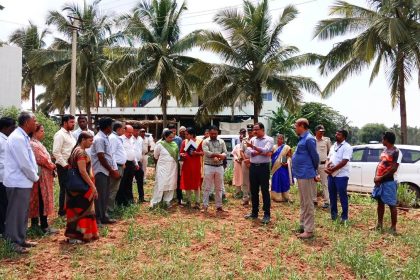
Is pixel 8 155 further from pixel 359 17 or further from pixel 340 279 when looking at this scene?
pixel 359 17

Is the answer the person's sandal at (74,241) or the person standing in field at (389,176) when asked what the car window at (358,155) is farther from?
the person's sandal at (74,241)

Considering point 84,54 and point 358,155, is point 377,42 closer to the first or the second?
point 358,155

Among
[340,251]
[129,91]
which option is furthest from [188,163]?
[129,91]

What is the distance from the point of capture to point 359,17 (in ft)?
50.5

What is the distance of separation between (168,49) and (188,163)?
12.9m

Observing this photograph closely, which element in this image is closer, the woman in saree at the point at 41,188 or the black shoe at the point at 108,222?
the woman in saree at the point at 41,188

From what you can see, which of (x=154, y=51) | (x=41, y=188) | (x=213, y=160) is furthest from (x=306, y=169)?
(x=154, y=51)

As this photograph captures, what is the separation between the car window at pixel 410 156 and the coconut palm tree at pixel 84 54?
54.2ft

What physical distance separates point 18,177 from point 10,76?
41.3ft

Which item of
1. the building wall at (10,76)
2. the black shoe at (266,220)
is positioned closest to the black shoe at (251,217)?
the black shoe at (266,220)

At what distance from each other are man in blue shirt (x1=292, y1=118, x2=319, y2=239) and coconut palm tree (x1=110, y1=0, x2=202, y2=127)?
13339mm

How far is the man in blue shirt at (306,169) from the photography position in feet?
19.7

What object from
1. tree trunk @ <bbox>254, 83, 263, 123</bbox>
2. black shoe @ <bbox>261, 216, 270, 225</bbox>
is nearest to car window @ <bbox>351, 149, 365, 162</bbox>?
black shoe @ <bbox>261, 216, 270, 225</bbox>

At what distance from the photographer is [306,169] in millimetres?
6012
